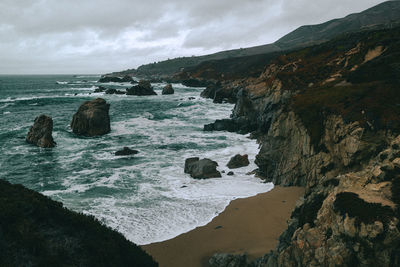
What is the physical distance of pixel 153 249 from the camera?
12.9m

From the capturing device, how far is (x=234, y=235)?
13758mm

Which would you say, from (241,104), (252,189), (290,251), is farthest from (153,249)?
(241,104)

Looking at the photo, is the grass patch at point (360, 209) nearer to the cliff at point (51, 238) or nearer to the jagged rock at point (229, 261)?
the jagged rock at point (229, 261)

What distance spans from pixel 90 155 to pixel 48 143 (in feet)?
24.9

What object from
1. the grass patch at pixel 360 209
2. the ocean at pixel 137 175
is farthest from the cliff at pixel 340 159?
the ocean at pixel 137 175

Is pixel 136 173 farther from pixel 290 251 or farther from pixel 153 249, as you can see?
pixel 290 251

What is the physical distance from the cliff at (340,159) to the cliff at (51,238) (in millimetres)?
4605

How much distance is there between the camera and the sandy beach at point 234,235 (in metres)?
12.2

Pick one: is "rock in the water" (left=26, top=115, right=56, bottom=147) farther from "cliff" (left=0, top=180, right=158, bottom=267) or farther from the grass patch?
the grass patch

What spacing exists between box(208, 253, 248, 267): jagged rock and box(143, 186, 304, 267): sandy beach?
30.4 inches

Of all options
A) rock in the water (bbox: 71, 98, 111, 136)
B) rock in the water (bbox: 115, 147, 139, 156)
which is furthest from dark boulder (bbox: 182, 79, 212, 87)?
rock in the water (bbox: 115, 147, 139, 156)

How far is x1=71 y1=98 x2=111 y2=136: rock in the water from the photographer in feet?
127

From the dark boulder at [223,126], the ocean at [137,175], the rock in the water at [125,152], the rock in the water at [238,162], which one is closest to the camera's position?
the ocean at [137,175]

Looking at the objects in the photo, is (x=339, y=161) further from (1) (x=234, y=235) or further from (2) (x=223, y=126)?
(2) (x=223, y=126)
